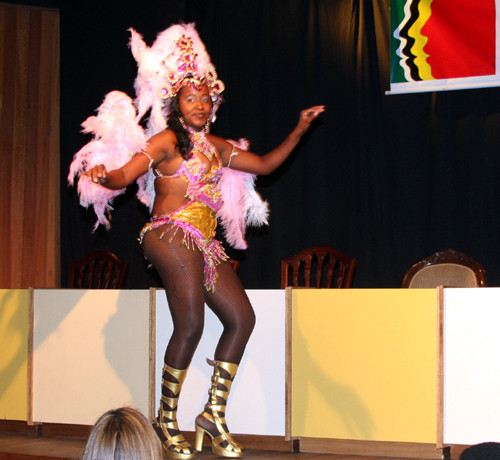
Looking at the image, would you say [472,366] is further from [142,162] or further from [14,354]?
[14,354]

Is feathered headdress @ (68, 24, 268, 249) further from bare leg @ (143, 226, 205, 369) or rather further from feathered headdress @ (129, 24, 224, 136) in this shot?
bare leg @ (143, 226, 205, 369)

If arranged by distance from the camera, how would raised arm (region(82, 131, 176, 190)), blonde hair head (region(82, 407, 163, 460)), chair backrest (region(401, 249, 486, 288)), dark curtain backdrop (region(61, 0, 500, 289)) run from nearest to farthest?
blonde hair head (region(82, 407, 163, 460)) → raised arm (region(82, 131, 176, 190)) → chair backrest (region(401, 249, 486, 288)) → dark curtain backdrop (region(61, 0, 500, 289))

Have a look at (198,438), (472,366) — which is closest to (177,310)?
(198,438)

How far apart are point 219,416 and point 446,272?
1.56 meters

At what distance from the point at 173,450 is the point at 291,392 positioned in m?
0.63

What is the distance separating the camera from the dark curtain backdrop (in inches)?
204

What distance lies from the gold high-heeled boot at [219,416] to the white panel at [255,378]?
0.26 metres

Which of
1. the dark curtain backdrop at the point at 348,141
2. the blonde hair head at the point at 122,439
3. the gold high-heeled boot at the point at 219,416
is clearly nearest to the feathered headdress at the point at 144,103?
the gold high-heeled boot at the point at 219,416

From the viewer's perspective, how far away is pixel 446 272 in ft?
13.7

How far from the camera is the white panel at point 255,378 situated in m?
3.65

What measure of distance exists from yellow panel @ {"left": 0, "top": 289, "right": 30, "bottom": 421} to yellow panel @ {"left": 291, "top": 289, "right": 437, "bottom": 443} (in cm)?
153

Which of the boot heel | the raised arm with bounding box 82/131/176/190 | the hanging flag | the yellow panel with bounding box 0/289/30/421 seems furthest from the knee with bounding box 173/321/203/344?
the hanging flag

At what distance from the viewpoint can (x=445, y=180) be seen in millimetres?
5215

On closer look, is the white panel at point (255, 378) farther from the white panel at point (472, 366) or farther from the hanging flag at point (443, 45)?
the hanging flag at point (443, 45)
